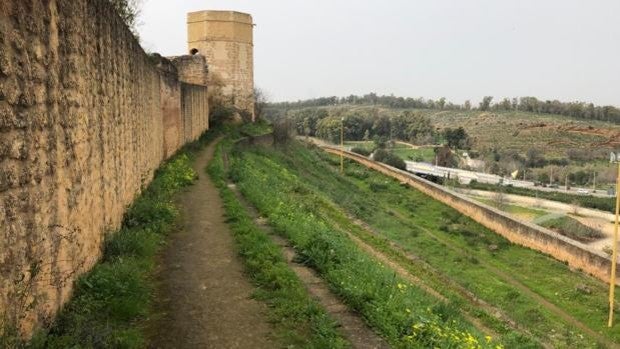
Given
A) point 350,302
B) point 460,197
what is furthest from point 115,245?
point 460,197

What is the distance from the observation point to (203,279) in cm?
616

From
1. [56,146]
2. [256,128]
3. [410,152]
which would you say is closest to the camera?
[56,146]

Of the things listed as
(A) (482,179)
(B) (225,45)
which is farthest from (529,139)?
(B) (225,45)

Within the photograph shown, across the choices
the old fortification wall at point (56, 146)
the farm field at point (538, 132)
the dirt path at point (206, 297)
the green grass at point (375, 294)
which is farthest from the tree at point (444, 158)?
the old fortification wall at point (56, 146)

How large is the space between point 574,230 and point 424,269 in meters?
21.5

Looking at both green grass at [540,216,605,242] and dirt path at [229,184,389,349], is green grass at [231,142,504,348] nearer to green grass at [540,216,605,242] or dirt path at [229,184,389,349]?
dirt path at [229,184,389,349]

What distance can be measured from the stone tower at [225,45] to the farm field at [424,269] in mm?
4819

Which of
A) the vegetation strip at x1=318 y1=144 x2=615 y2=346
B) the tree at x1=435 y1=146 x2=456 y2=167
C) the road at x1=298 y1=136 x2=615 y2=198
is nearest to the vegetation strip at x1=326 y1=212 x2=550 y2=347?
the vegetation strip at x1=318 y1=144 x2=615 y2=346

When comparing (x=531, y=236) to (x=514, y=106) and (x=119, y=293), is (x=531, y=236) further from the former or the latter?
(x=514, y=106)

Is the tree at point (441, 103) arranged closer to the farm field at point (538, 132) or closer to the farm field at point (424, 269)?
the farm field at point (538, 132)

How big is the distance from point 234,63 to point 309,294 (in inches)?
883

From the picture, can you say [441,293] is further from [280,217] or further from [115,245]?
[115,245]

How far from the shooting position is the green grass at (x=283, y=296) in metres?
4.84

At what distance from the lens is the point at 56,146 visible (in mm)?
4391
